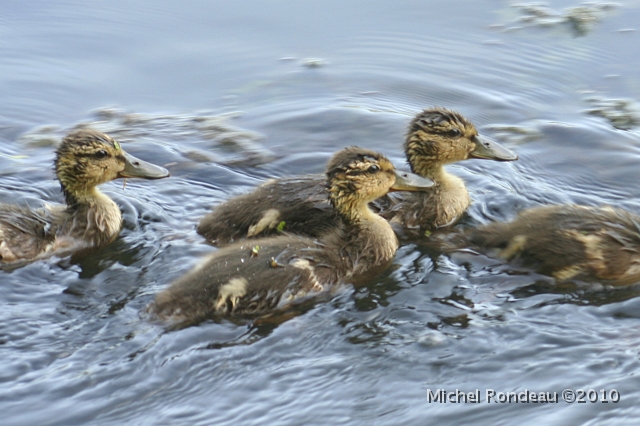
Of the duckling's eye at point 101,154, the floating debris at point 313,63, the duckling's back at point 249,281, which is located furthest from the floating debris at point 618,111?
the duckling's eye at point 101,154

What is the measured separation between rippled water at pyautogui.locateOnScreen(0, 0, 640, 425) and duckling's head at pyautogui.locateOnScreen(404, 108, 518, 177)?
313 mm

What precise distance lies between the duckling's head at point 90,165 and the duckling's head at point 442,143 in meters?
1.59

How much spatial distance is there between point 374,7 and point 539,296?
4435mm

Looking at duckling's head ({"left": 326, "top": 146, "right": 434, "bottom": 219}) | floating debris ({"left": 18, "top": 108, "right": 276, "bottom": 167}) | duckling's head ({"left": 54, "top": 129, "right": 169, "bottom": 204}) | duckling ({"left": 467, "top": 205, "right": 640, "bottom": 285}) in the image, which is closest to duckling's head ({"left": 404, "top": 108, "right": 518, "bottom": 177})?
duckling's head ({"left": 326, "top": 146, "right": 434, "bottom": 219})

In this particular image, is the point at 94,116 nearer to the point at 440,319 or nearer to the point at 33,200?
the point at 33,200

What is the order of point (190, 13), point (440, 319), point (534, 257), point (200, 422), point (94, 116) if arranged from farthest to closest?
point (190, 13) → point (94, 116) → point (534, 257) → point (440, 319) → point (200, 422)

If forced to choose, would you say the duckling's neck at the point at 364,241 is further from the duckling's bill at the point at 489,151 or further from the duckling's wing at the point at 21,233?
the duckling's wing at the point at 21,233

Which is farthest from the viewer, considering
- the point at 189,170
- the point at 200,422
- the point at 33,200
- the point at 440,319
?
the point at 189,170

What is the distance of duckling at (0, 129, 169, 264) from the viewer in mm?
5850

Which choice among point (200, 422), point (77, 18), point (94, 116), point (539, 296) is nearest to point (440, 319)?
point (539, 296)

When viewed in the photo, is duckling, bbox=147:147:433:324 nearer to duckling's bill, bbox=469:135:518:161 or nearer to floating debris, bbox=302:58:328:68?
duckling's bill, bbox=469:135:518:161

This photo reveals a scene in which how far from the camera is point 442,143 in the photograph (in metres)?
6.45

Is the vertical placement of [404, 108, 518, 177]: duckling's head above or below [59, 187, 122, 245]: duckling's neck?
above

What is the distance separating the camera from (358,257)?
5613mm
